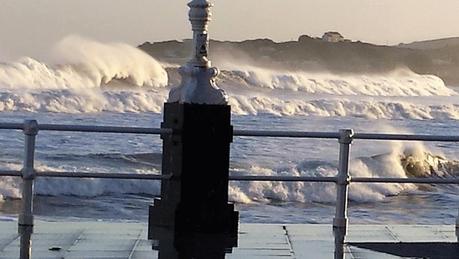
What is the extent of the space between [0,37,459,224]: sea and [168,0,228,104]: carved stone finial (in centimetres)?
723

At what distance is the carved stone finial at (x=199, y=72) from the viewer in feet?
30.3

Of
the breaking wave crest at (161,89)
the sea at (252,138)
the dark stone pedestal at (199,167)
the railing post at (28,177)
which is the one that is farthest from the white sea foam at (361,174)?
the breaking wave crest at (161,89)

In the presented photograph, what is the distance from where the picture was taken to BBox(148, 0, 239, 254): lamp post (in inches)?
364

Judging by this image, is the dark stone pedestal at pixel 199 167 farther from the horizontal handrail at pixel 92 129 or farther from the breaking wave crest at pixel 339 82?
the breaking wave crest at pixel 339 82

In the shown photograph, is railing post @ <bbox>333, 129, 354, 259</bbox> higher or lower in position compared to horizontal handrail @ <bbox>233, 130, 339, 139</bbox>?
lower

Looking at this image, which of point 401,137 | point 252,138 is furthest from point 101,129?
point 252,138

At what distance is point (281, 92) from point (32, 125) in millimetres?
52784

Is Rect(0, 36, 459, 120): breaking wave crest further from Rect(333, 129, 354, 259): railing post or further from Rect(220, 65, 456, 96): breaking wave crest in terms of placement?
Rect(333, 129, 354, 259): railing post

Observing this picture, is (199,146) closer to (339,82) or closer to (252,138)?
(252,138)

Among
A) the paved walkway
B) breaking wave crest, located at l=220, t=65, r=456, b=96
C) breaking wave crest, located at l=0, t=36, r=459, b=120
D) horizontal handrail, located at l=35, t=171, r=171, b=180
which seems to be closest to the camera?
the paved walkway

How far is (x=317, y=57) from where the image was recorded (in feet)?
246

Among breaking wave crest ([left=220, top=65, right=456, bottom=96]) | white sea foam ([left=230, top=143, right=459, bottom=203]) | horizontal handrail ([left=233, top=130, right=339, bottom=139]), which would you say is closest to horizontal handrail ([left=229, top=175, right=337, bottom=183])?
horizontal handrail ([left=233, top=130, right=339, bottom=139])

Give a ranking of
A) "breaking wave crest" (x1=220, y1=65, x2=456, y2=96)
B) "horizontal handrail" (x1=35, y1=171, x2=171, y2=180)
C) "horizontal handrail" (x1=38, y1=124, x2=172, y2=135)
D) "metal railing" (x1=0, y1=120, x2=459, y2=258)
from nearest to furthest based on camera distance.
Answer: "horizontal handrail" (x1=38, y1=124, x2=172, y2=135), "metal railing" (x1=0, y1=120, x2=459, y2=258), "horizontal handrail" (x1=35, y1=171, x2=171, y2=180), "breaking wave crest" (x1=220, y1=65, x2=456, y2=96)

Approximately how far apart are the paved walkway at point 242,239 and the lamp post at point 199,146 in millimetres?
324
